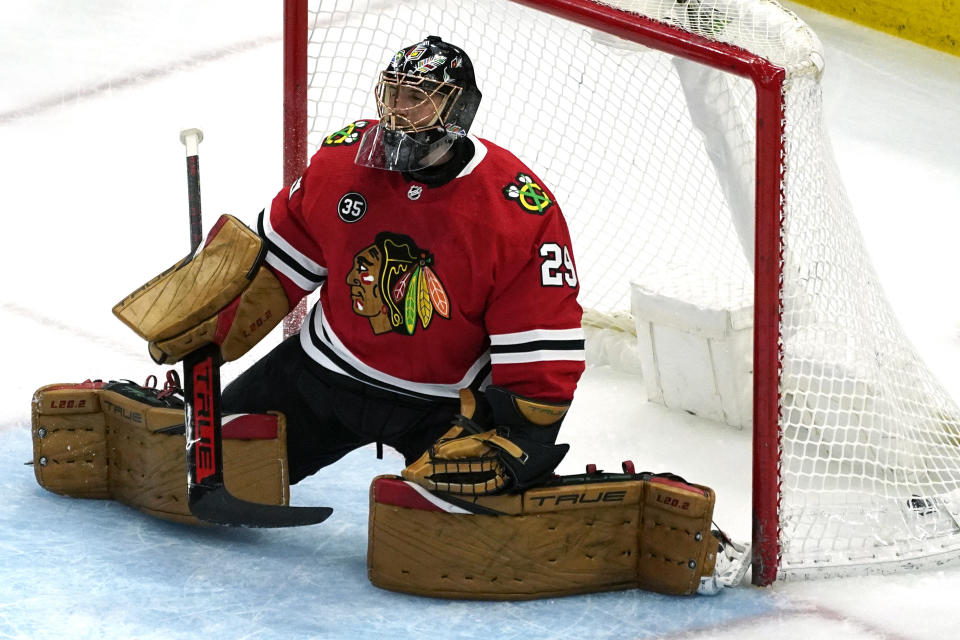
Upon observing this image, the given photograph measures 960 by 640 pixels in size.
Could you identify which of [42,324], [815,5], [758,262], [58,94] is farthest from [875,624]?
[815,5]

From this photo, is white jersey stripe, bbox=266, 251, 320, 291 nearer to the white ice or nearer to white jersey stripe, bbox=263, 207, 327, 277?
white jersey stripe, bbox=263, 207, 327, 277

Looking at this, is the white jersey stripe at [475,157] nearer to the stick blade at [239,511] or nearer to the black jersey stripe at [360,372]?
the black jersey stripe at [360,372]

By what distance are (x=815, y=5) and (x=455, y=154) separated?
327 cm

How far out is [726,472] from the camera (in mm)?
3000

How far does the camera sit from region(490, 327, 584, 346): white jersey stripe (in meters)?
2.40

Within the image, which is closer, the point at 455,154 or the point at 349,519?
the point at 455,154

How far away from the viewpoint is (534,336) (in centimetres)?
240

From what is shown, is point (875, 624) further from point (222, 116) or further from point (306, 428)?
point (222, 116)

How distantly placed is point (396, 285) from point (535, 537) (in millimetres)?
441

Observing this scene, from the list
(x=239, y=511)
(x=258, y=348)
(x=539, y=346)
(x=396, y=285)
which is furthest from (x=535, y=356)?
(x=258, y=348)

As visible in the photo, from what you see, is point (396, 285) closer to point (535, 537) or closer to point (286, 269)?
point (286, 269)

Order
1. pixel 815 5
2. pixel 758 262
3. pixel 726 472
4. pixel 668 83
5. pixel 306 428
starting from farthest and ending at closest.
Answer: pixel 815 5
pixel 668 83
pixel 726 472
pixel 306 428
pixel 758 262

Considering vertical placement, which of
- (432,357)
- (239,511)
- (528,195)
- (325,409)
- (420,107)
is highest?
(420,107)

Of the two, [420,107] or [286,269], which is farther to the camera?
[286,269]
